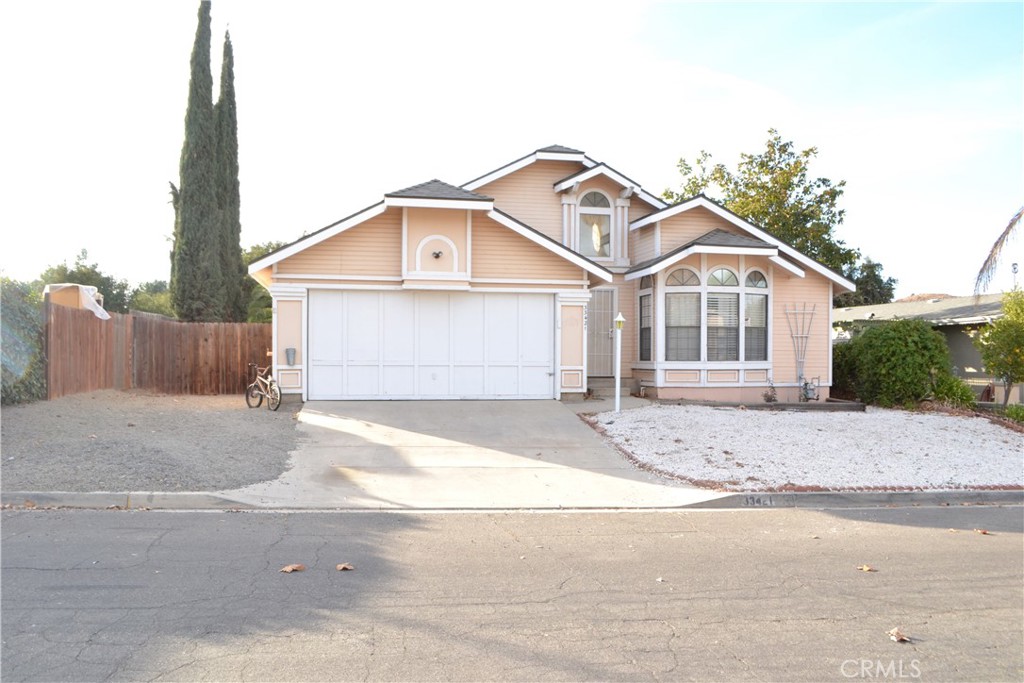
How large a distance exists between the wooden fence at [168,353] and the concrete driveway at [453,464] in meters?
5.26

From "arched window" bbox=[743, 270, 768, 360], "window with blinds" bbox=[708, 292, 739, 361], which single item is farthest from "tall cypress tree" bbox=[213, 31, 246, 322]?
"arched window" bbox=[743, 270, 768, 360]

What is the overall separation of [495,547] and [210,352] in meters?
15.7

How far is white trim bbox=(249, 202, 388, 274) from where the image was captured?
51.1ft

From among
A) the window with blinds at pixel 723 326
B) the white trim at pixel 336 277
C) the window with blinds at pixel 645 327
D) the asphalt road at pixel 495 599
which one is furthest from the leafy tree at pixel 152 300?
the asphalt road at pixel 495 599

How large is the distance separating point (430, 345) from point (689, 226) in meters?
7.26

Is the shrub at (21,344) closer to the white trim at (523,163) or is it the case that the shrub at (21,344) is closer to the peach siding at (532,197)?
the white trim at (523,163)

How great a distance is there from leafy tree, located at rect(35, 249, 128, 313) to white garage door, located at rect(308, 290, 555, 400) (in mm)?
31787

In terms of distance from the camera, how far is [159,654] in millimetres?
4473

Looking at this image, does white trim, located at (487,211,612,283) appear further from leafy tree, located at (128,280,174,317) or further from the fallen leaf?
leafy tree, located at (128,280,174,317)

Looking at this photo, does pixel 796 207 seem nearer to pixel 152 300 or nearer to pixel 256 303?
→ pixel 256 303

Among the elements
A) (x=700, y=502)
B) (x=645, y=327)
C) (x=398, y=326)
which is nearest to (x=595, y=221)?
(x=645, y=327)

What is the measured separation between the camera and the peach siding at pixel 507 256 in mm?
16766

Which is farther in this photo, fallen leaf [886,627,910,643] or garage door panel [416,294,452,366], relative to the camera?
garage door panel [416,294,452,366]

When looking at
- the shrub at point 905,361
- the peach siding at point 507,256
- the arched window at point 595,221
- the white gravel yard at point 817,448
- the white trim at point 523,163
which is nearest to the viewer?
the white gravel yard at point 817,448
